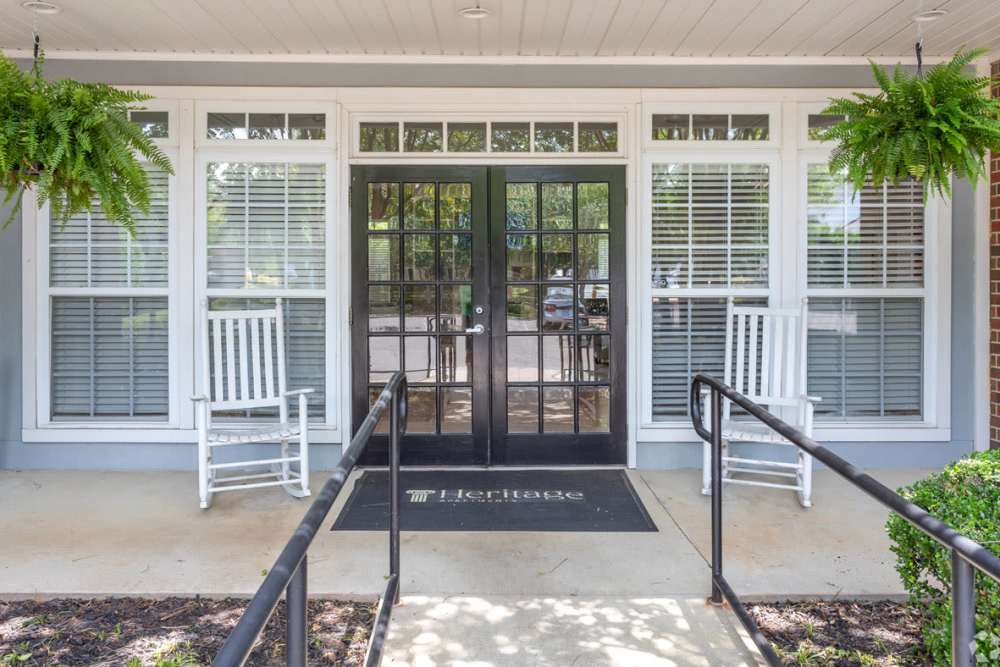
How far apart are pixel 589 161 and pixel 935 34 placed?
1.96 m

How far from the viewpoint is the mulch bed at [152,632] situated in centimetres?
217

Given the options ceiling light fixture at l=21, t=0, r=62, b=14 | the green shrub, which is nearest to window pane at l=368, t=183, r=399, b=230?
ceiling light fixture at l=21, t=0, r=62, b=14

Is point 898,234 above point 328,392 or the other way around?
above

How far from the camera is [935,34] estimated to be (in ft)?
12.7

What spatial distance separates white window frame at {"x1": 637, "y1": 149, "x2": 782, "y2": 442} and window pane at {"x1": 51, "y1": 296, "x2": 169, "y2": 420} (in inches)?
114

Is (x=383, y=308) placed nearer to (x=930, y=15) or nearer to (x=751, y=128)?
(x=751, y=128)

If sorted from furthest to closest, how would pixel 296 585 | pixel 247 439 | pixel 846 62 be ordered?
1. pixel 846 62
2. pixel 247 439
3. pixel 296 585

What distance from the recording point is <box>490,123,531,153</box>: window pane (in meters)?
4.34

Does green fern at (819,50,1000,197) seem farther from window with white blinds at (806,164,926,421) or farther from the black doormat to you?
the black doormat

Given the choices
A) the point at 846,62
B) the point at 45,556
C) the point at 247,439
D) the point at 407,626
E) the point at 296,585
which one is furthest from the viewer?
the point at 846,62

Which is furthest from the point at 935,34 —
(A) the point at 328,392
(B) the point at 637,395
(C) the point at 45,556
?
(C) the point at 45,556

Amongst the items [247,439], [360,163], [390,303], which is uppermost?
[360,163]

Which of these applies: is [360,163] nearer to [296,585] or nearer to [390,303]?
[390,303]

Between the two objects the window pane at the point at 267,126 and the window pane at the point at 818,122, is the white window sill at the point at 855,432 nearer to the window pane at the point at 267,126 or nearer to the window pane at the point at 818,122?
the window pane at the point at 818,122
